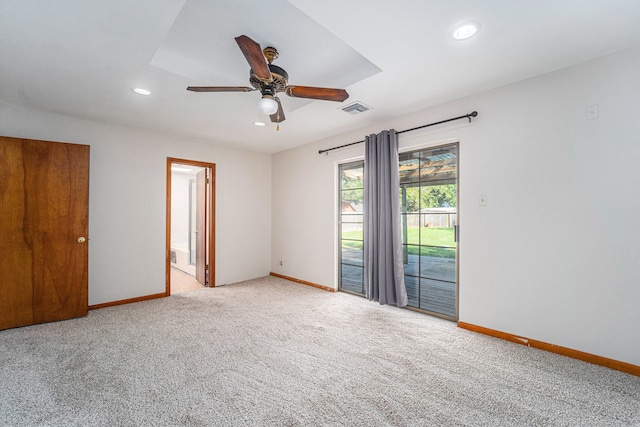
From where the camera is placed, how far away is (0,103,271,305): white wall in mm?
3383

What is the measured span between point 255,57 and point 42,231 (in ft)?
10.7

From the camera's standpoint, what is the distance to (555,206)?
2379 millimetres

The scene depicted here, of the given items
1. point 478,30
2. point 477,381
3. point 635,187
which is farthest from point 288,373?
point 635,187

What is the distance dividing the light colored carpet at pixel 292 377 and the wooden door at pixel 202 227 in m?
1.62

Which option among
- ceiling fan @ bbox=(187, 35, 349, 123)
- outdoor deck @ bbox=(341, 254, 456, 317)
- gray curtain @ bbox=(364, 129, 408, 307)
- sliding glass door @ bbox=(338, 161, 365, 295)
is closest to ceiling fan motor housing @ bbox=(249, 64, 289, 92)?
ceiling fan @ bbox=(187, 35, 349, 123)

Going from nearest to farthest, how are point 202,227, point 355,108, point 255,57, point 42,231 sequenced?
1. point 255,57
2. point 42,231
3. point 355,108
4. point 202,227

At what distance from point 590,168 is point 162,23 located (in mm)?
3400

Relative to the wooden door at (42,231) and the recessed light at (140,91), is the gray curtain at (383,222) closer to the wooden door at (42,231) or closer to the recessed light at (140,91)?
the recessed light at (140,91)

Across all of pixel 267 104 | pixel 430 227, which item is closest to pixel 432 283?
pixel 430 227

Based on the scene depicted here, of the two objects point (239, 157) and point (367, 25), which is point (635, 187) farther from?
point (239, 157)

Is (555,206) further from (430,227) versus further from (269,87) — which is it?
(269,87)

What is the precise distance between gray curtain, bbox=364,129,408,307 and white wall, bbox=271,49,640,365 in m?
0.56

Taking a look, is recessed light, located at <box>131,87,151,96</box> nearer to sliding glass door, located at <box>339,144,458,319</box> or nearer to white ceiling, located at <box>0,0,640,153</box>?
white ceiling, located at <box>0,0,640,153</box>

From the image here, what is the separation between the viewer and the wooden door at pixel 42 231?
2.88m
